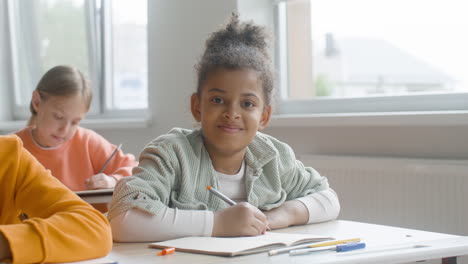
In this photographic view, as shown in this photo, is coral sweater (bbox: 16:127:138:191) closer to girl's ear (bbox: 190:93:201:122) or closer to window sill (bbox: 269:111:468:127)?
window sill (bbox: 269:111:468:127)

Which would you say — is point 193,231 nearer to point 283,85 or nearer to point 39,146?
point 39,146

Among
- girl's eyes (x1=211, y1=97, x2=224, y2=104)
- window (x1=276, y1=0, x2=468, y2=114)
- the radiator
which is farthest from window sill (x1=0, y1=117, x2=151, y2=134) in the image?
girl's eyes (x1=211, y1=97, x2=224, y2=104)

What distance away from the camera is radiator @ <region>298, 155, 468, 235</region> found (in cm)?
242

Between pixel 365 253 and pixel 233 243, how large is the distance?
0.25 meters

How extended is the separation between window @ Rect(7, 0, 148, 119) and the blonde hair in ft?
4.61

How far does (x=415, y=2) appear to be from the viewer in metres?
2.82

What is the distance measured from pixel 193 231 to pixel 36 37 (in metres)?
4.02

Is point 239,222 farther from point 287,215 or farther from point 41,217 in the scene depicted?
point 41,217

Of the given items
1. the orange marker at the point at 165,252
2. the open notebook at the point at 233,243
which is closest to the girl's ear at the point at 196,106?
the open notebook at the point at 233,243

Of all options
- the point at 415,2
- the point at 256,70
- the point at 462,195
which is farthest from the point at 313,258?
the point at 415,2

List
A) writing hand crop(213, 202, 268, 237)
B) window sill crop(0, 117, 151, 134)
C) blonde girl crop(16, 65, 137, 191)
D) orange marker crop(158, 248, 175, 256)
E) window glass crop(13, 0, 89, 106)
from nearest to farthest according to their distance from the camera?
orange marker crop(158, 248, 175, 256) < writing hand crop(213, 202, 268, 237) < blonde girl crop(16, 65, 137, 191) < window sill crop(0, 117, 151, 134) < window glass crop(13, 0, 89, 106)

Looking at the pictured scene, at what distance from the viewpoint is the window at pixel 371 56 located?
2730mm

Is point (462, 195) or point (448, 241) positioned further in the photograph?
point (462, 195)

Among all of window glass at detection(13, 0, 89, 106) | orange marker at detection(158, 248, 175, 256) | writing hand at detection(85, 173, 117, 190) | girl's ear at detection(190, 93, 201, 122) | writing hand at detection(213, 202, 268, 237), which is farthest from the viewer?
window glass at detection(13, 0, 89, 106)
